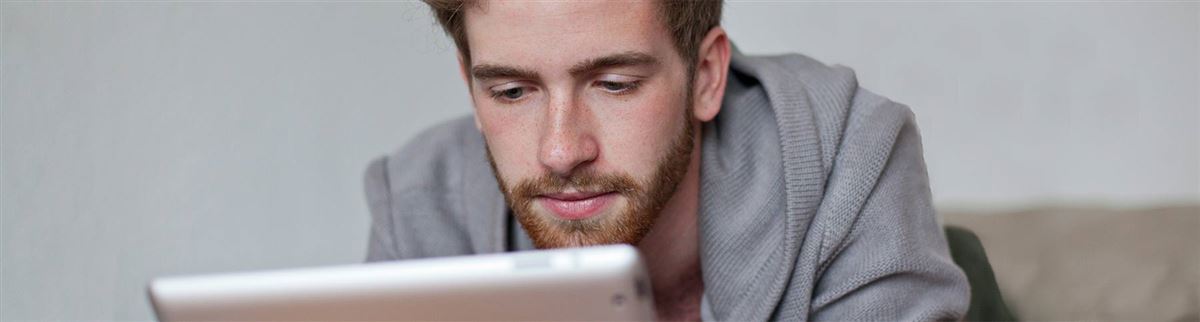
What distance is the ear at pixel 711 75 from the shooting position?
1.46m

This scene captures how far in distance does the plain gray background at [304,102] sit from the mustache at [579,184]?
995 millimetres

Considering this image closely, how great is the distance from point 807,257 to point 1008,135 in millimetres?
1050

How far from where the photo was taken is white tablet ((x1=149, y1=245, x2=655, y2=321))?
0.77 m

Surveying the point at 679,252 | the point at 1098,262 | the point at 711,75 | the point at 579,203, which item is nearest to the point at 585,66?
the point at 579,203

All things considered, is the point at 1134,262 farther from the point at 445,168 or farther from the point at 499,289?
the point at 499,289

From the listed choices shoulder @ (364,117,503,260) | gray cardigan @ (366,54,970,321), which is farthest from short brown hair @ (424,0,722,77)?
shoulder @ (364,117,503,260)

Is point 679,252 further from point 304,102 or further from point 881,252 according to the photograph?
point 304,102

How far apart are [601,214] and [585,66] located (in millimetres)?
148

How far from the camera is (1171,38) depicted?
232 cm

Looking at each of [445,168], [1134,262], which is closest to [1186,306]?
[1134,262]

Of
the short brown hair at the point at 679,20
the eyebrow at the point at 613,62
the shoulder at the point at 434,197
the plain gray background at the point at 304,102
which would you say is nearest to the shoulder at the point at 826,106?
the short brown hair at the point at 679,20

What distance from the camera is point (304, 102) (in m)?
2.40

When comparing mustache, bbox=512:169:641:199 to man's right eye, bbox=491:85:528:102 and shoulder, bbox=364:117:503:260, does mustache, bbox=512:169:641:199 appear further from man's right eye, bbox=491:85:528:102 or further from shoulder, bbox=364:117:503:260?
shoulder, bbox=364:117:503:260

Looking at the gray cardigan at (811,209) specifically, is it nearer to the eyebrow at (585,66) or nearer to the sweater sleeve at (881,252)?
the sweater sleeve at (881,252)
